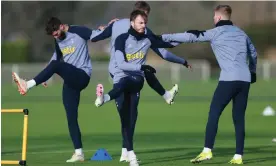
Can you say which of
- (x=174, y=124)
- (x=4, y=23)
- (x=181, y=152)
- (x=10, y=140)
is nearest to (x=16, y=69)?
(x=4, y=23)

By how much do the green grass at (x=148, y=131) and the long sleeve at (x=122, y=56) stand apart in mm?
1600

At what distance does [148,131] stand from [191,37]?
9968 mm

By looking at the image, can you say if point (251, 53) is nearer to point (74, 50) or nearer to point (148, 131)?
point (74, 50)

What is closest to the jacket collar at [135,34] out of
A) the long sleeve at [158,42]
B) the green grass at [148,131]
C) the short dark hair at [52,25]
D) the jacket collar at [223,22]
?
the long sleeve at [158,42]

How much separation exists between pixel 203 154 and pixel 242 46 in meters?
1.67

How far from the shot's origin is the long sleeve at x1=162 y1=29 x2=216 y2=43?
1472 cm

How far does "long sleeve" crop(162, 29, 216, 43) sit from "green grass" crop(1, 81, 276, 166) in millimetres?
1792

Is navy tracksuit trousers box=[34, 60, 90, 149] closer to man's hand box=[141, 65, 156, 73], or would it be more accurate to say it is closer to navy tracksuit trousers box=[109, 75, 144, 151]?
navy tracksuit trousers box=[109, 75, 144, 151]

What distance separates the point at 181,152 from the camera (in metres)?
17.3

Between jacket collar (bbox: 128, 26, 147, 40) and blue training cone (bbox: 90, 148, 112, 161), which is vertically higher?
jacket collar (bbox: 128, 26, 147, 40)

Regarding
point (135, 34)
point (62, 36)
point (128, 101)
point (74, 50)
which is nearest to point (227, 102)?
point (128, 101)

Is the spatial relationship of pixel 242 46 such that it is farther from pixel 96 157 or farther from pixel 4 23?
pixel 4 23

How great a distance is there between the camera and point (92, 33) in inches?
618

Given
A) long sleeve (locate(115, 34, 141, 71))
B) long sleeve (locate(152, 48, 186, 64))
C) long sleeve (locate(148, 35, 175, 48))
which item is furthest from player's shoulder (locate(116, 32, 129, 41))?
long sleeve (locate(152, 48, 186, 64))
